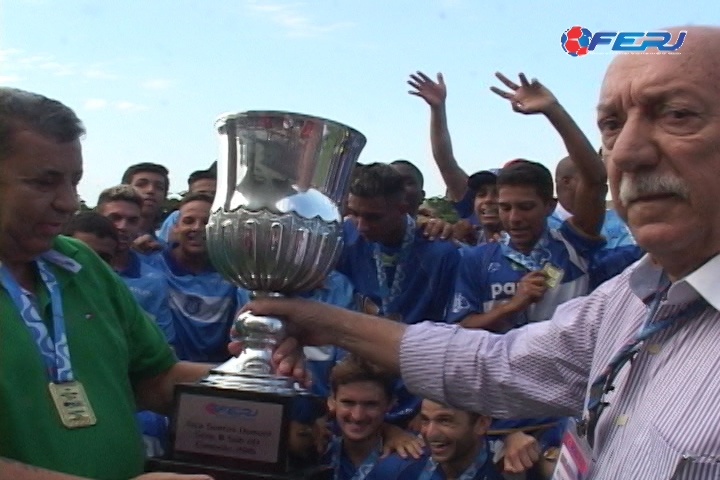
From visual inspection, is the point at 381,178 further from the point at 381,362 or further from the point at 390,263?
the point at 381,362

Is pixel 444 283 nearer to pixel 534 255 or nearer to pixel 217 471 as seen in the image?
pixel 534 255

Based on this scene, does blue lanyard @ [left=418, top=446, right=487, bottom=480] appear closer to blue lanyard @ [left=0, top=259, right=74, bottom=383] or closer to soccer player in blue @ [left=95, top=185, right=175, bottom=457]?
soccer player in blue @ [left=95, top=185, right=175, bottom=457]

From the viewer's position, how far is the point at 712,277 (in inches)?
56.1

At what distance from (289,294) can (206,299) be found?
174 centimetres

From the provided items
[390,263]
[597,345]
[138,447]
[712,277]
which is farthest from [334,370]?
[712,277]

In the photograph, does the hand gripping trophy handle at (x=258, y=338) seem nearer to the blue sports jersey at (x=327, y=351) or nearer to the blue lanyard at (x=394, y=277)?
the blue sports jersey at (x=327, y=351)

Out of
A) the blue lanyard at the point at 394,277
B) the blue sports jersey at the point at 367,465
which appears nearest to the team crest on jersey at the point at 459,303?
the blue lanyard at the point at 394,277

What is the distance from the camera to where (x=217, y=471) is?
1.87 meters

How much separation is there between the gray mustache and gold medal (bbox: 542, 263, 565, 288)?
1.88 meters

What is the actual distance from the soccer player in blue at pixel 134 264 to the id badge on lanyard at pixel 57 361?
5.04 feet

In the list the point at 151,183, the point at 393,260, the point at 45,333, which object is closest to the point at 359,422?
the point at 393,260

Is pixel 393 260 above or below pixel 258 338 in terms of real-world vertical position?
above

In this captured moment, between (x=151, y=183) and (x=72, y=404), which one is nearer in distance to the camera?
(x=72, y=404)

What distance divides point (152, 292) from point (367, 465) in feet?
3.97
